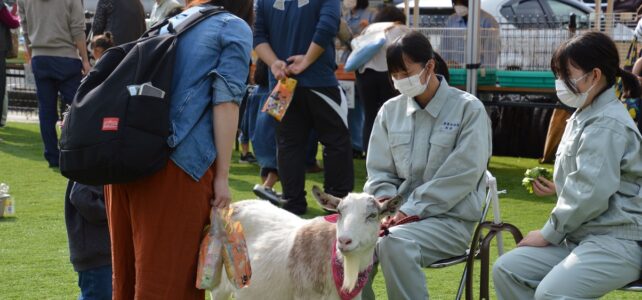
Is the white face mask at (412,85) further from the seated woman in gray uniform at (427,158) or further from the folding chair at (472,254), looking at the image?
the folding chair at (472,254)

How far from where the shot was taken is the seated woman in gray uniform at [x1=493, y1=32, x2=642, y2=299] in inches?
166

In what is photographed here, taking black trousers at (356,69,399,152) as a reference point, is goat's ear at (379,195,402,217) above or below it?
above

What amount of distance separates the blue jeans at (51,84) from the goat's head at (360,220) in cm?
671

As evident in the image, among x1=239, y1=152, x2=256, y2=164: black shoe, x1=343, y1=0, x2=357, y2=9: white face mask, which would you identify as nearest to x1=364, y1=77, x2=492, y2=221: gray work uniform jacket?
x1=239, y1=152, x2=256, y2=164: black shoe

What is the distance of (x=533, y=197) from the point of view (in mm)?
9148

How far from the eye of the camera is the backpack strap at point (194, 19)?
3.78 meters

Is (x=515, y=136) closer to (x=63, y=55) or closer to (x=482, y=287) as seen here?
(x=63, y=55)

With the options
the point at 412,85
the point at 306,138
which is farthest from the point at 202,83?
the point at 306,138

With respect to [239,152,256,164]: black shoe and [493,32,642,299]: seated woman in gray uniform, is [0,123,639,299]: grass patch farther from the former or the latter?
[493,32,642,299]: seated woman in gray uniform

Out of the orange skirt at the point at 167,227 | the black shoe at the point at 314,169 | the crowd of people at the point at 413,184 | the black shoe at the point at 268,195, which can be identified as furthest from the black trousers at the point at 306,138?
the orange skirt at the point at 167,227

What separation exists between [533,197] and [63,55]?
16.8 feet

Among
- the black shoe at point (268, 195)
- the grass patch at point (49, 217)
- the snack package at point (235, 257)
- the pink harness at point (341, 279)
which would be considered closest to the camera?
the snack package at point (235, 257)

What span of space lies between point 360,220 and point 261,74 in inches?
234

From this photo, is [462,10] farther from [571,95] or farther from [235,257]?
[235,257]
